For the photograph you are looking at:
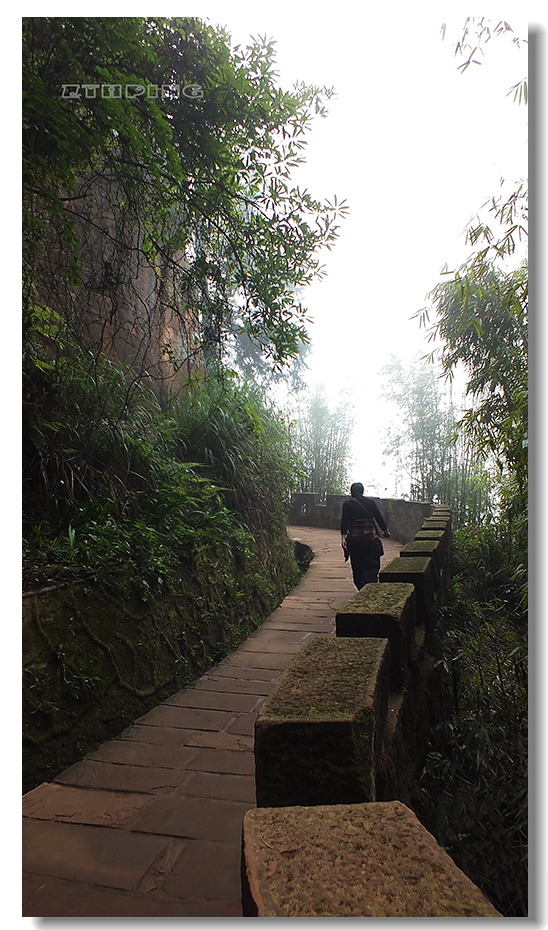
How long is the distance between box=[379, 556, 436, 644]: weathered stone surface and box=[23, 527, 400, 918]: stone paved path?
3.07 feet

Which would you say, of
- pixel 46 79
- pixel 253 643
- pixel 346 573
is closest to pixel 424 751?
pixel 253 643

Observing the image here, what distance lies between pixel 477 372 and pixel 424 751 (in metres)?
1.82

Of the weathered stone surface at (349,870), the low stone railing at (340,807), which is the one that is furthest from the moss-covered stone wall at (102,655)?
the weathered stone surface at (349,870)

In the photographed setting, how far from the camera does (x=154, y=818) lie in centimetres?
170

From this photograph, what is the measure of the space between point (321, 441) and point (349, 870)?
11.4ft

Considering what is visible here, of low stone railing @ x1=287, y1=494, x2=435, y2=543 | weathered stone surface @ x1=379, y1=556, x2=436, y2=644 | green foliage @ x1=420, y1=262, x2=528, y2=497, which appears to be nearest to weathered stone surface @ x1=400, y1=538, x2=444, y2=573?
weathered stone surface @ x1=379, y1=556, x2=436, y2=644

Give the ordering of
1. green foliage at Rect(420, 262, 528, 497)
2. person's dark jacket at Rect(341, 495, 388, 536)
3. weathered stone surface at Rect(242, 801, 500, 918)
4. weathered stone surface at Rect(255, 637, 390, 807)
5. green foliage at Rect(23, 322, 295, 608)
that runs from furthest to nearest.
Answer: person's dark jacket at Rect(341, 495, 388, 536)
green foliage at Rect(23, 322, 295, 608)
green foliage at Rect(420, 262, 528, 497)
weathered stone surface at Rect(255, 637, 390, 807)
weathered stone surface at Rect(242, 801, 500, 918)

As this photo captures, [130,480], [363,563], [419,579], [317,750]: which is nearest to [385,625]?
[317,750]

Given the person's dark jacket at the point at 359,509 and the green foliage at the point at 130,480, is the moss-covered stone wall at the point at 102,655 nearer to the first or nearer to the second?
the green foliage at the point at 130,480

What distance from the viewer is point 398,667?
173 centimetres

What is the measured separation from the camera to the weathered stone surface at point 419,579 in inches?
95.7

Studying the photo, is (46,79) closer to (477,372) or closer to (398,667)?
(477,372)

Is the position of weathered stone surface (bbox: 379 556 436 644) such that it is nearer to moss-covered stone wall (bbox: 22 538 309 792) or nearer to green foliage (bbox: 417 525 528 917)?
green foliage (bbox: 417 525 528 917)

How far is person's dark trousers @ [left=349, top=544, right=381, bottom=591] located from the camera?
14.7ft
